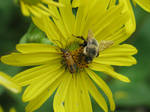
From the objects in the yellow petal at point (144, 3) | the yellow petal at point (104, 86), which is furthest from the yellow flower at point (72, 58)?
the yellow petal at point (144, 3)

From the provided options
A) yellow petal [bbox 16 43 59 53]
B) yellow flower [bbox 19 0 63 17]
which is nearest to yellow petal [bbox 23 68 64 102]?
yellow petal [bbox 16 43 59 53]

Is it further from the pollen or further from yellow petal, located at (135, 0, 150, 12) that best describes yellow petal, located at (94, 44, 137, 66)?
yellow petal, located at (135, 0, 150, 12)

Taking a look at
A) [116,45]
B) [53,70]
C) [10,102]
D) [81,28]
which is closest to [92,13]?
[81,28]

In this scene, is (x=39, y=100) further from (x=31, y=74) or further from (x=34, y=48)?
(x=34, y=48)

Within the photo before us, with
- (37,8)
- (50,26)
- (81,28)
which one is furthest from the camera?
(81,28)

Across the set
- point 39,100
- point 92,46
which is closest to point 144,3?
point 92,46

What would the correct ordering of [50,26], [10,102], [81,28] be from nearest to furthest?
[50,26] → [81,28] → [10,102]

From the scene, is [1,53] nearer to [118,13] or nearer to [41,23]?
[41,23]
